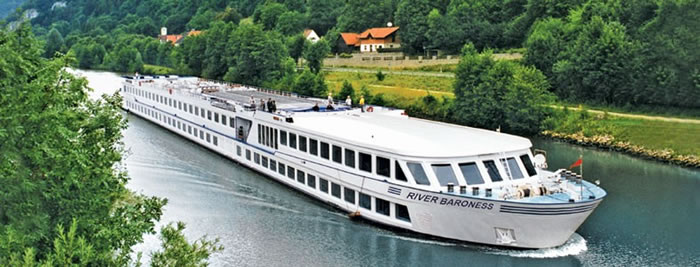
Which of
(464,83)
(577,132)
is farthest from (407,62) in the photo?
(577,132)

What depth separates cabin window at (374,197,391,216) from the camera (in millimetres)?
26255

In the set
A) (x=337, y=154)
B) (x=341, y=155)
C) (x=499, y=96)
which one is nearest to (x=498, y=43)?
(x=499, y=96)

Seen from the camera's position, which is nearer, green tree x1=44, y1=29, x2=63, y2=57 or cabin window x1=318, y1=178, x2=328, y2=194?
cabin window x1=318, y1=178, x2=328, y2=194

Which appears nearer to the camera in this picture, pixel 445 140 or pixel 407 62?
pixel 445 140

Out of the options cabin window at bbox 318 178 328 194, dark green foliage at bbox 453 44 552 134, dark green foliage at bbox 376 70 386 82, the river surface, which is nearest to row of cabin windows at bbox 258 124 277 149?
the river surface

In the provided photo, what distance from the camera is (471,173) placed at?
24.8 meters

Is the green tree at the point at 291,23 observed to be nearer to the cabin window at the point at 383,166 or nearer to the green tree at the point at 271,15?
the green tree at the point at 271,15

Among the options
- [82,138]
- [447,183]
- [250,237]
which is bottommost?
[250,237]

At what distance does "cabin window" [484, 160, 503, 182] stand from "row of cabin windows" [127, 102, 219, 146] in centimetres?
2177

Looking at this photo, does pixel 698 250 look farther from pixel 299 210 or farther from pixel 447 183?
pixel 299 210

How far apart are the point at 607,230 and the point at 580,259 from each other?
154 inches

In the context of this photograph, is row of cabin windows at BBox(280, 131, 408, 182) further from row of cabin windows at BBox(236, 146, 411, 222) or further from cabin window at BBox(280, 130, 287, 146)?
row of cabin windows at BBox(236, 146, 411, 222)

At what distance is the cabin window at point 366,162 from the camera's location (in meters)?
27.0

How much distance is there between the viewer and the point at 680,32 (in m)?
51.1
